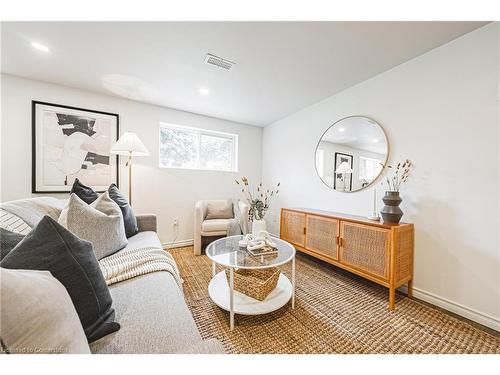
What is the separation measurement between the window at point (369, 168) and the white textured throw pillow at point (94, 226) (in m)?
2.39

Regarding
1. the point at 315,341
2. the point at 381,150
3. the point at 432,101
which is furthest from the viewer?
the point at 381,150

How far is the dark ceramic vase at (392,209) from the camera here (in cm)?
165

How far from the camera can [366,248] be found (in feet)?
5.64

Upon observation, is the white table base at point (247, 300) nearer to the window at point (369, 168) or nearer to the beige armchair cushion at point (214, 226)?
the beige armchair cushion at point (214, 226)

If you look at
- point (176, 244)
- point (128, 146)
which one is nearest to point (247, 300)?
point (176, 244)

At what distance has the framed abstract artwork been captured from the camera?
222cm

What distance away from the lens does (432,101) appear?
5.44 ft

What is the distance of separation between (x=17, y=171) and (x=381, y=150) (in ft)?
13.0

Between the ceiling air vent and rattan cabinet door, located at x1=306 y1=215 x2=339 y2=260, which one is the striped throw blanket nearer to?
rattan cabinet door, located at x1=306 y1=215 x2=339 y2=260

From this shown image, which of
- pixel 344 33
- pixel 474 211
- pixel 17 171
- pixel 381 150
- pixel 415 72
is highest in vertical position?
pixel 344 33

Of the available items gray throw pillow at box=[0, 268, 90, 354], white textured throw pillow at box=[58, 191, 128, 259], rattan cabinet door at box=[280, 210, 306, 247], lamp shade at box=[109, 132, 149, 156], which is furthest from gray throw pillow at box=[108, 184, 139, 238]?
rattan cabinet door at box=[280, 210, 306, 247]

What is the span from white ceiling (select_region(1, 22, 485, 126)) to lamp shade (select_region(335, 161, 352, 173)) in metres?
0.92
